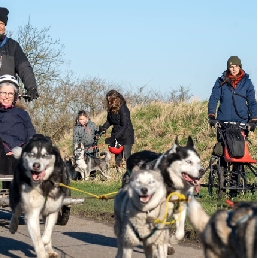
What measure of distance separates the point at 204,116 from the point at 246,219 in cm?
1865

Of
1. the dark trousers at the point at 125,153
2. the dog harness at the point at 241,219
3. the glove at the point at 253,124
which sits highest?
the glove at the point at 253,124

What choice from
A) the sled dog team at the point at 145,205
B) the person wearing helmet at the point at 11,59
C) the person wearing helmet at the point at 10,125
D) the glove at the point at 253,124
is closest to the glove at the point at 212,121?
the glove at the point at 253,124

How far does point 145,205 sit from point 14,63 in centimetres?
444

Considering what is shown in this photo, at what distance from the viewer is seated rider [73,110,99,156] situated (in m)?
19.3

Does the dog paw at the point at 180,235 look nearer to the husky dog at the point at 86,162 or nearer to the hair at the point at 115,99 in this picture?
the hair at the point at 115,99

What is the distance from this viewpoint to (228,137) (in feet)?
38.6

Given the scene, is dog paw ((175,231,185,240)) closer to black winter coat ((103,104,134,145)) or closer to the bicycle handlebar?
the bicycle handlebar

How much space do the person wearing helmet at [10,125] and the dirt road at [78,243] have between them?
1107mm

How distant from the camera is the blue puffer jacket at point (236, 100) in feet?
39.4

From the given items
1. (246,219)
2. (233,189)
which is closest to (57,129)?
(233,189)

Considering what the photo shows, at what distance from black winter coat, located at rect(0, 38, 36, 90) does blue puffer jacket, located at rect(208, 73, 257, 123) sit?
3251 mm

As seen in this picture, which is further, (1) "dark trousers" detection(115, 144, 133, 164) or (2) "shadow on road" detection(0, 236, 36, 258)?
(1) "dark trousers" detection(115, 144, 133, 164)

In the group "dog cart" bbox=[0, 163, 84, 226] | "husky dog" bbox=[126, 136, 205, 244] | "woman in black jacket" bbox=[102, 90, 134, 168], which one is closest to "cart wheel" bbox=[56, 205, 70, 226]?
"dog cart" bbox=[0, 163, 84, 226]

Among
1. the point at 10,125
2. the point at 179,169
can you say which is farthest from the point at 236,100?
the point at 10,125
